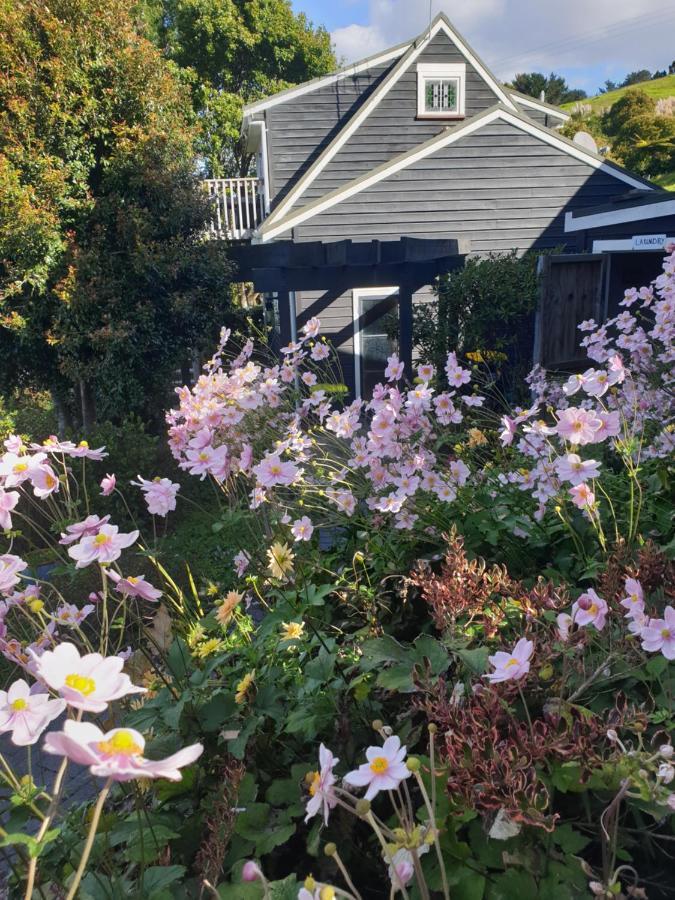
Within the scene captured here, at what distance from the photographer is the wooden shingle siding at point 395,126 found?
9.95 m

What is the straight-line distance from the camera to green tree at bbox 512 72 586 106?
36.2 meters

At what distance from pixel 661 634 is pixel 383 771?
477mm

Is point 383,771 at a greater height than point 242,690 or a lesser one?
greater

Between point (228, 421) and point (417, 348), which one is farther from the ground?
point (228, 421)

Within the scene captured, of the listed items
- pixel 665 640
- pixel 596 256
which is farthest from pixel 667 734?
pixel 596 256

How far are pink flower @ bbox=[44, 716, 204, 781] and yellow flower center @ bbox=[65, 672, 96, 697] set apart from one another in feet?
0.24

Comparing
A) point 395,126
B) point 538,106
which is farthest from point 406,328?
point 538,106

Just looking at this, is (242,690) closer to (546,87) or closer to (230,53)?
(230,53)

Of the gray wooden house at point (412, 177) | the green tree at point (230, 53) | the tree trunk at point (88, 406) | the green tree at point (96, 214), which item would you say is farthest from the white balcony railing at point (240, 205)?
the green tree at point (230, 53)

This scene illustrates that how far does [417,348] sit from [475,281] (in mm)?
1616

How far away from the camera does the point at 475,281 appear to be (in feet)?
22.3

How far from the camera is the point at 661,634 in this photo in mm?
974

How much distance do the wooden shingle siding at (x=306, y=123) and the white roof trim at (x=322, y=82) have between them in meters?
0.07

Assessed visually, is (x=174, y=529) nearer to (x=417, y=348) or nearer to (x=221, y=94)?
(x=417, y=348)
